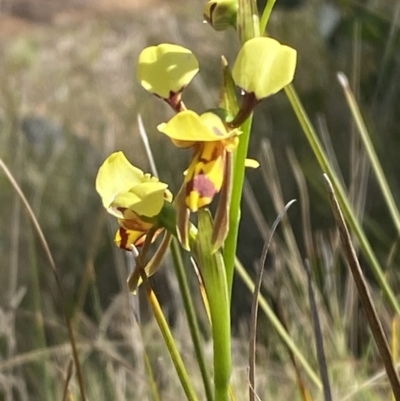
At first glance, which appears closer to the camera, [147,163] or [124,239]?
[124,239]

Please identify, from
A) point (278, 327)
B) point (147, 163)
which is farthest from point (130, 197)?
point (147, 163)

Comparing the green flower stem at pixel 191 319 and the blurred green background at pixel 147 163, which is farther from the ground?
the green flower stem at pixel 191 319

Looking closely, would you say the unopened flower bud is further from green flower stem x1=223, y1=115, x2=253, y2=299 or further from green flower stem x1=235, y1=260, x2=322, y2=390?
green flower stem x1=235, y1=260, x2=322, y2=390

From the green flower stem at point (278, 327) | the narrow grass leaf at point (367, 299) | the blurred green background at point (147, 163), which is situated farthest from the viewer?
the blurred green background at point (147, 163)

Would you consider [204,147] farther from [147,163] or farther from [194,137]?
[147,163]

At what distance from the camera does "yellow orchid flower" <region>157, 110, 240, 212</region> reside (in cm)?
34

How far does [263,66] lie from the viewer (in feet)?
1.10

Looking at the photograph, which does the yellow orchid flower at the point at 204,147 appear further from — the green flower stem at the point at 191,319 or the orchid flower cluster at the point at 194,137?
the green flower stem at the point at 191,319

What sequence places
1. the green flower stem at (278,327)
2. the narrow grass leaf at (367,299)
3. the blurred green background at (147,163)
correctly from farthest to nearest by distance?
the blurred green background at (147,163) → the green flower stem at (278,327) → the narrow grass leaf at (367,299)

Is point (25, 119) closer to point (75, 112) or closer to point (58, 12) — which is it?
point (75, 112)

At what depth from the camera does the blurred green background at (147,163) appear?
1.19 m

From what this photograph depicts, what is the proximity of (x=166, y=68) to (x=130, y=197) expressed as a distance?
2.5 inches

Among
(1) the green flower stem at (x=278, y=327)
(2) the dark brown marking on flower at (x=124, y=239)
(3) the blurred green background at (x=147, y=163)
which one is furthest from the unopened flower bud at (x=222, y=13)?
(3) the blurred green background at (x=147, y=163)

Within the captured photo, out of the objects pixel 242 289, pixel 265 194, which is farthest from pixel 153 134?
pixel 242 289
